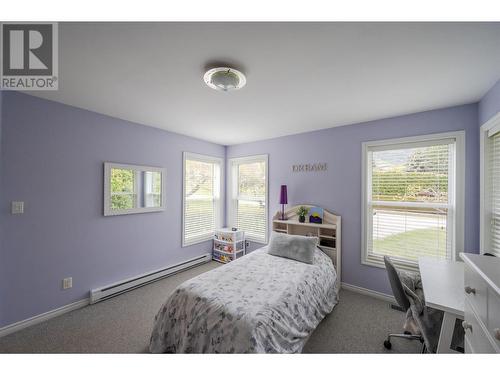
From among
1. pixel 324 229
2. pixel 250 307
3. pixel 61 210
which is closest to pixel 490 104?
pixel 324 229

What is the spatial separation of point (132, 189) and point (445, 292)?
3614mm

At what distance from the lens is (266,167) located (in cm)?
379

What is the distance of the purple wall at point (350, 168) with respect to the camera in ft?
7.13

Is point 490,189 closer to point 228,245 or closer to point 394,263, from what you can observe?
point 394,263

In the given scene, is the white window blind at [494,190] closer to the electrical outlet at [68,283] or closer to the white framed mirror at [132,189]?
the white framed mirror at [132,189]

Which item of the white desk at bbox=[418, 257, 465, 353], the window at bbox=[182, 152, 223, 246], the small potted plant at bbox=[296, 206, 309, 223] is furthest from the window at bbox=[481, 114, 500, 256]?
the window at bbox=[182, 152, 223, 246]

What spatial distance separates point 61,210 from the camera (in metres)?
2.29

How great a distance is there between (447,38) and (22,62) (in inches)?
120

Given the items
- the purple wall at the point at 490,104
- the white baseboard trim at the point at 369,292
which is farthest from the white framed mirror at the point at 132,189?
the purple wall at the point at 490,104

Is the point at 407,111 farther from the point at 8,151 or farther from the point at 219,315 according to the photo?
the point at 8,151

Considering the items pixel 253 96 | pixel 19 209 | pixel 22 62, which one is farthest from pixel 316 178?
pixel 19 209

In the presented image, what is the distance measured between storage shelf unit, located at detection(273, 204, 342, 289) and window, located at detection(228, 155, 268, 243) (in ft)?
1.73

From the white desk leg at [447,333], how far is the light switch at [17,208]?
12.6 feet

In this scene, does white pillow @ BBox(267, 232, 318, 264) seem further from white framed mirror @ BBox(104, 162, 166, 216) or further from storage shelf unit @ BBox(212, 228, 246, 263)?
white framed mirror @ BBox(104, 162, 166, 216)
